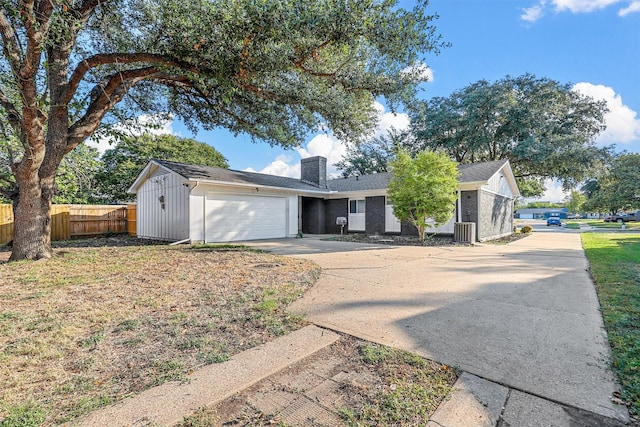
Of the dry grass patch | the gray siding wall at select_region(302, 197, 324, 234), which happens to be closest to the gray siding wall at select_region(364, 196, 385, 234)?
the gray siding wall at select_region(302, 197, 324, 234)

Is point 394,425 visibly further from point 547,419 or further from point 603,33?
point 603,33

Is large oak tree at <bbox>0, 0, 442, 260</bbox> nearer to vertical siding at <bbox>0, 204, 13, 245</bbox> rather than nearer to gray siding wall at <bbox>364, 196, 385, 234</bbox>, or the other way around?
vertical siding at <bbox>0, 204, 13, 245</bbox>

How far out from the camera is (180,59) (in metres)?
6.70

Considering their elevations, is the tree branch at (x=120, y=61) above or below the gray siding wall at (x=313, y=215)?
above

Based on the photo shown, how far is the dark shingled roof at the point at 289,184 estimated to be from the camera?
12.1 metres

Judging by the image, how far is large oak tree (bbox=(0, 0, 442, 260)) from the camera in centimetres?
586

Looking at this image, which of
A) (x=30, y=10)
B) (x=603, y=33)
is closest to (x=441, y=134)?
(x=603, y=33)

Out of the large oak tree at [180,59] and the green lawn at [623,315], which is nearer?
the green lawn at [623,315]

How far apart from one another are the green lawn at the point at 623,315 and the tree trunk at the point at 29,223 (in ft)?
34.4

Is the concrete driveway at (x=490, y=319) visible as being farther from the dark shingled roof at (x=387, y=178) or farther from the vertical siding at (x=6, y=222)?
the vertical siding at (x=6, y=222)

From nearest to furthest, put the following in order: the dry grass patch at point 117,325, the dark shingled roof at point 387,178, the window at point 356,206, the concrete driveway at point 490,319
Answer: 1. the dry grass patch at point 117,325
2. the concrete driveway at point 490,319
3. the dark shingled roof at point 387,178
4. the window at point 356,206

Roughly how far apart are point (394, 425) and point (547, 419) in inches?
40.5

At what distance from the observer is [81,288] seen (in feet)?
15.8

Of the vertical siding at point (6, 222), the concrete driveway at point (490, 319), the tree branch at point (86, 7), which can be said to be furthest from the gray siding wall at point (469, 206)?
the vertical siding at point (6, 222)
